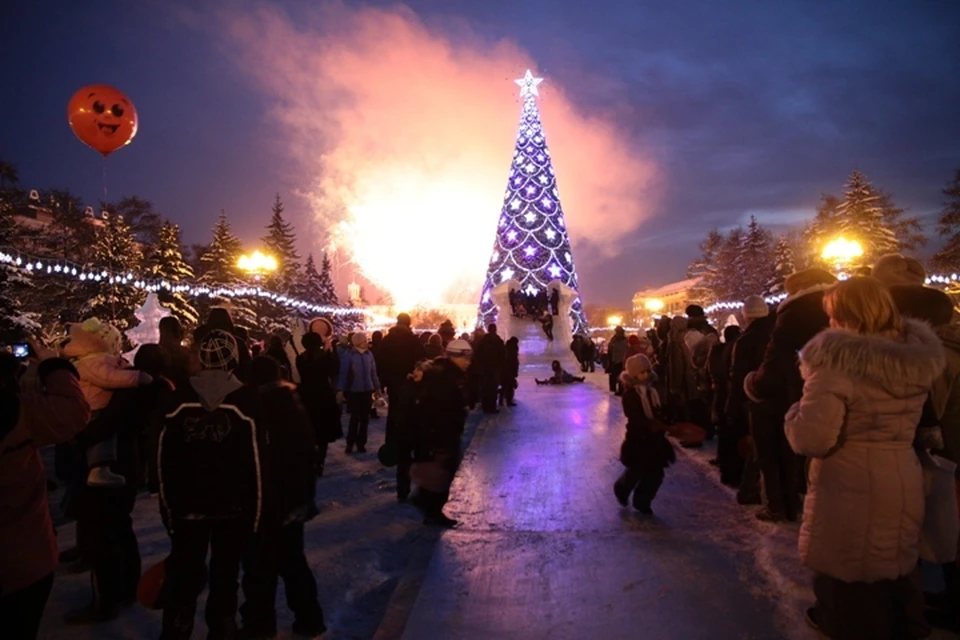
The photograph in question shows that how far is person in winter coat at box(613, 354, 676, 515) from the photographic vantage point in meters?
5.71

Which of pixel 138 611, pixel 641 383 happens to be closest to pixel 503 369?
pixel 641 383


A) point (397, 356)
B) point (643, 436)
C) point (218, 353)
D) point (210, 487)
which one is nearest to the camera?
point (210, 487)

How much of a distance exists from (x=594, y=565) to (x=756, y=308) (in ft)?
9.87

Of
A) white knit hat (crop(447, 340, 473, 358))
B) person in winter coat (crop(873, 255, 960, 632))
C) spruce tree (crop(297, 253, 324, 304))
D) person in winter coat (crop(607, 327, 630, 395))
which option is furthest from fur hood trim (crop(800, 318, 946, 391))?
spruce tree (crop(297, 253, 324, 304))

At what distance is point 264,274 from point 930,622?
4330 centimetres

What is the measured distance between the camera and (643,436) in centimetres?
573

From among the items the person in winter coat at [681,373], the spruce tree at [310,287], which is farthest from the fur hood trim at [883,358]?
the spruce tree at [310,287]

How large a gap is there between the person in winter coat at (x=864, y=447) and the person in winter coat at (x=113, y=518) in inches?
146

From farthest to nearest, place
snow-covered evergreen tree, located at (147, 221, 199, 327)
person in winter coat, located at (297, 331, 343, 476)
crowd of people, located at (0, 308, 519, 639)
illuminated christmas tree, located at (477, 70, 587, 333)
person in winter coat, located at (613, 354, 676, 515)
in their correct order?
snow-covered evergreen tree, located at (147, 221, 199, 327) < illuminated christmas tree, located at (477, 70, 587, 333) < person in winter coat, located at (297, 331, 343, 476) < person in winter coat, located at (613, 354, 676, 515) < crowd of people, located at (0, 308, 519, 639)

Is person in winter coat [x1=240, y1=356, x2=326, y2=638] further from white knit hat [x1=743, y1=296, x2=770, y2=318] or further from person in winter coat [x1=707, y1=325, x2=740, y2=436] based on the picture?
person in winter coat [x1=707, y1=325, x2=740, y2=436]

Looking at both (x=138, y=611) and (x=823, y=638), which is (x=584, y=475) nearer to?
(x=823, y=638)

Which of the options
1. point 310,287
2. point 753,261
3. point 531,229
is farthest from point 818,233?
point 310,287

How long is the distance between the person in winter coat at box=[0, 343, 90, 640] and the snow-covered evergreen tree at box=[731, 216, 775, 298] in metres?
55.9

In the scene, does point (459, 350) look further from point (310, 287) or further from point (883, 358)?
point (310, 287)
